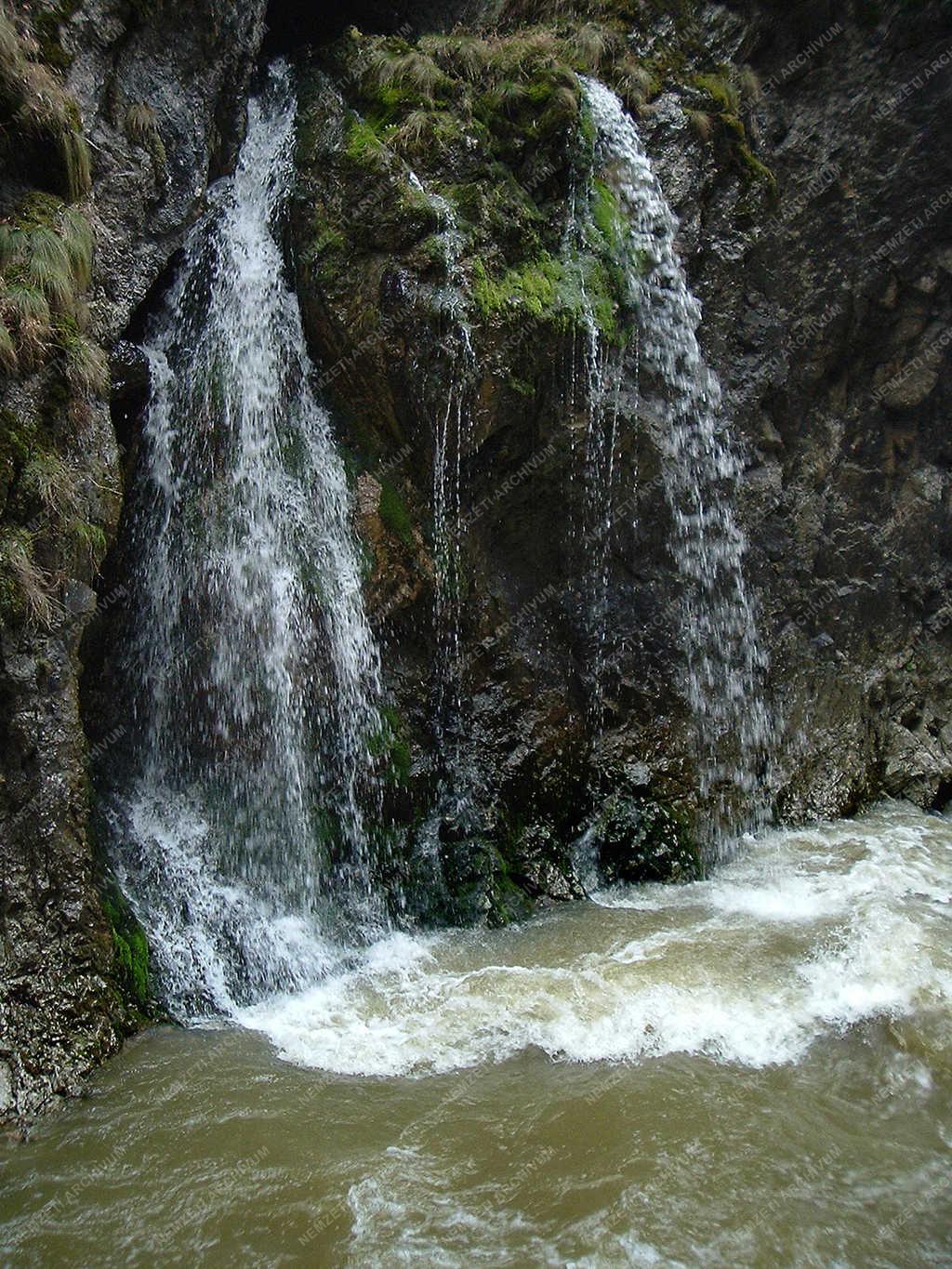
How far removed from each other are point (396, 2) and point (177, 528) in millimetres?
7035

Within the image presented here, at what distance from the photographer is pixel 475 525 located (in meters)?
8.05

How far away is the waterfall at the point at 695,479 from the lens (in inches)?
340

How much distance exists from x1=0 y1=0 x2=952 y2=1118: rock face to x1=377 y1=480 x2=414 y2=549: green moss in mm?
25

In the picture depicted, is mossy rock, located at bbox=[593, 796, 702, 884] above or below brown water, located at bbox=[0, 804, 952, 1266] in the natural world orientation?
above

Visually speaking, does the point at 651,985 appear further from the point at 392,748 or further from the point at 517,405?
the point at 517,405

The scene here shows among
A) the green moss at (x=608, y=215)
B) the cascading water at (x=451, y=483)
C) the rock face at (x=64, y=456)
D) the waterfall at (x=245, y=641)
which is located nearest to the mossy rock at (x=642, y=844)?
the cascading water at (x=451, y=483)

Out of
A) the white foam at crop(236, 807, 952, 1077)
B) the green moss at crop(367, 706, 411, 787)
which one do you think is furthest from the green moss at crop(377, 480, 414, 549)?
the white foam at crop(236, 807, 952, 1077)

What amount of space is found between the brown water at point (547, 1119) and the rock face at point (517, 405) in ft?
2.97

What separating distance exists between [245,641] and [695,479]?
4768mm

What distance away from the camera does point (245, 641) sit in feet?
23.6

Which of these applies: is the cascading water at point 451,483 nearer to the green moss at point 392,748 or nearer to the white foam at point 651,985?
the green moss at point 392,748

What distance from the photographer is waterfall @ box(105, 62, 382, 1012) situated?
6.68m

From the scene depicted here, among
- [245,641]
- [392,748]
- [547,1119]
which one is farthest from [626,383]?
[547,1119]

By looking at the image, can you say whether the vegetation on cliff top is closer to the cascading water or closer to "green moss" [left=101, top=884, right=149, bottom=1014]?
"green moss" [left=101, top=884, right=149, bottom=1014]
